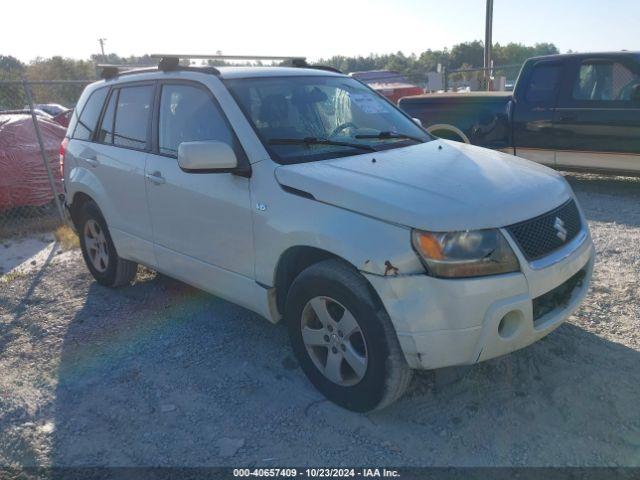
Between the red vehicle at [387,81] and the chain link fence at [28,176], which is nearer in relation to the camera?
the chain link fence at [28,176]

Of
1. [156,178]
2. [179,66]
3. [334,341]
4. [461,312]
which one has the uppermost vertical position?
[179,66]

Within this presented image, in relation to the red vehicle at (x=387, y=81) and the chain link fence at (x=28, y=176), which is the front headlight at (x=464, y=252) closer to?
the chain link fence at (x=28, y=176)

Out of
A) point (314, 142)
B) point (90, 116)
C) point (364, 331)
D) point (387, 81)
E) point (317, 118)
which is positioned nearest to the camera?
point (364, 331)

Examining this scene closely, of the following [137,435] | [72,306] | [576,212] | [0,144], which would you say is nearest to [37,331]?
[72,306]

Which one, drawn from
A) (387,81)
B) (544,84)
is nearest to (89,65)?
(387,81)

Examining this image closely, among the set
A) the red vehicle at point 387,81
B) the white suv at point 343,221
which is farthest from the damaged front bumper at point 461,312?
the red vehicle at point 387,81

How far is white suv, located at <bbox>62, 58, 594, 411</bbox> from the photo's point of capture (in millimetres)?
2740

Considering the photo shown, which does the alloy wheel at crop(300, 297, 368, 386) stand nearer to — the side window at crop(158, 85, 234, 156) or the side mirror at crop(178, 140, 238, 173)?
the side mirror at crop(178, 140, 238, 173)

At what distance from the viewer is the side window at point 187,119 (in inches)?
147

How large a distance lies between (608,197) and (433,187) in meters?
5.82

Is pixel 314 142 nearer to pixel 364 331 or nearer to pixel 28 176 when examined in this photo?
pixel 364 331

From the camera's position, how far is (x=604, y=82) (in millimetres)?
7840

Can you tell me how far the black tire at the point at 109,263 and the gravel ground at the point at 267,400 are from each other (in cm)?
52

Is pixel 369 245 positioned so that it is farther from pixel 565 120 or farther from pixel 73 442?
pixel 565 120
